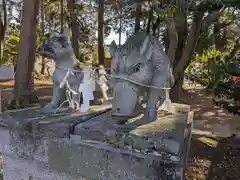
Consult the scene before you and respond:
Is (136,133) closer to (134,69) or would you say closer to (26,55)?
(134,69)

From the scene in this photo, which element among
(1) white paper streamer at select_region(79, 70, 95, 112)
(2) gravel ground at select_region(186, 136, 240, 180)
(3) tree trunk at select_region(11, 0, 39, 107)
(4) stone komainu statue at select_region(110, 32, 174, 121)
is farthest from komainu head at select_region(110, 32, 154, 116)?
(3) tree trunk at select_region(11, 0, 39, 107)

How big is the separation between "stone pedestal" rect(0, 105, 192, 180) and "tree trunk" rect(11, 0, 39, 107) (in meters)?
3.52

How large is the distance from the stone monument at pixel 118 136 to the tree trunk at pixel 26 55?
351 centimetres

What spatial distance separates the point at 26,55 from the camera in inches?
203

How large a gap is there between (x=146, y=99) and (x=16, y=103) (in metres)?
4.14

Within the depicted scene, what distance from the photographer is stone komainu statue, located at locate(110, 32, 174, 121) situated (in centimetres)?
154

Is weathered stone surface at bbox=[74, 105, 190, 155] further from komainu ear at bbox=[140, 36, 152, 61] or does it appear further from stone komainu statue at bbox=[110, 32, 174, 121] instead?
komainu ear at bbox=[140, 36, 152, 61]

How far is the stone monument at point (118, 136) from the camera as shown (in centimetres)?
130

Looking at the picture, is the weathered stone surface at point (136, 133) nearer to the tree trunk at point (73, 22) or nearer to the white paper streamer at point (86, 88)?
the white paper streamer at point (86, 88)

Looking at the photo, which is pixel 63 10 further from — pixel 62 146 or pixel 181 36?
pixel 62 146

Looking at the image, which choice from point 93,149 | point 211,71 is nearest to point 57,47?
point 93,149

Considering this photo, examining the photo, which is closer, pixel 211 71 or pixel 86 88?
pixel 86 88

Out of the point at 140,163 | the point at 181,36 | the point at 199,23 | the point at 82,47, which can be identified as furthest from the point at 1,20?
the point at 140,163

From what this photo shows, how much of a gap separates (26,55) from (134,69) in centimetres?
398
